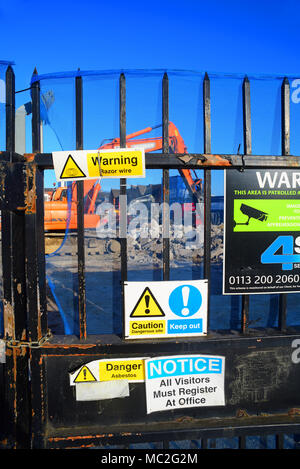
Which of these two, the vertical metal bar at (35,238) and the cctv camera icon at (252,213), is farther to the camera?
the cctv camera icon at (252,213)

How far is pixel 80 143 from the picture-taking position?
218 centimetres

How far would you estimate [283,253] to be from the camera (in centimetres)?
233

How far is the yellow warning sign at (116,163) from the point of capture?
216 cm

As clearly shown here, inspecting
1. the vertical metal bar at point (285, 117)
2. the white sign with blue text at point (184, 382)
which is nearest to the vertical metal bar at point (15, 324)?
the white sign with blue text at point (184, 382)

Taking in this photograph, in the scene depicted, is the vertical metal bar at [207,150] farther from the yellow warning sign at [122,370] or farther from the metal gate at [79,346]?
the yellow warning sign at [122,370]

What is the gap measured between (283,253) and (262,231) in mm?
250

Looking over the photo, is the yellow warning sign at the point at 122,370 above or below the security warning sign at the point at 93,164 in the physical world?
below

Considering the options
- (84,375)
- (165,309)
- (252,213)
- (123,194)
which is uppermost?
(123,194)

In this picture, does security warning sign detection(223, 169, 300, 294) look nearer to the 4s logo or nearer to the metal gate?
the 4s logo

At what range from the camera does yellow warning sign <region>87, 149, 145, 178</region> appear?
216cm

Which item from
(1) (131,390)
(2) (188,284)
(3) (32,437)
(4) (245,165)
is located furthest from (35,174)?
(3) (32,437)

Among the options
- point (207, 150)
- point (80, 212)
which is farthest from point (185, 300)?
point (207, 150)

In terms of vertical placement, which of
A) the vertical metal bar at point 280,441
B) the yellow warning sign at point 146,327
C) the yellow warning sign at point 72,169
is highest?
the yellow warning sign at point 72,169

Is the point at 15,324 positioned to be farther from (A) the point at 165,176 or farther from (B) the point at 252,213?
(B) the point at 252,213
